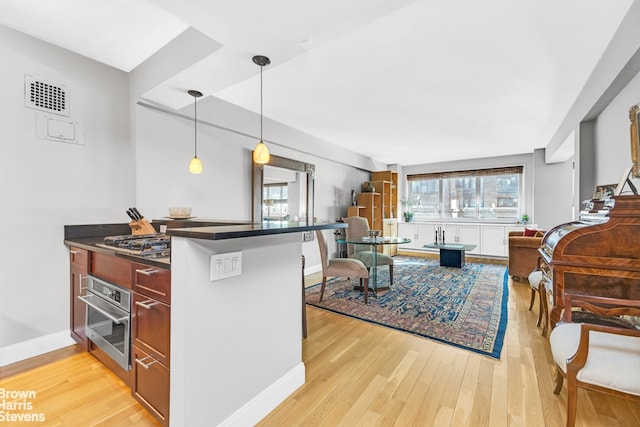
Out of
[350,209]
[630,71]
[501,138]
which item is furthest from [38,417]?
[501,138]

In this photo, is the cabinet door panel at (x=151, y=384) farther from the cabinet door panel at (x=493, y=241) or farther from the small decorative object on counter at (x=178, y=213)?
the cabinet door panel at (x=493, y=241)

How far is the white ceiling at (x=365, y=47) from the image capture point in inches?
68.4

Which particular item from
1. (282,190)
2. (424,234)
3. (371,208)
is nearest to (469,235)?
(424,234)

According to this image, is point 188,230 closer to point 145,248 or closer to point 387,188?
point 145,248

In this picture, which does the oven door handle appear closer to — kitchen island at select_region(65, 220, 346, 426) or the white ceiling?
kitchen island at select_region(65, 220, 346, 426)

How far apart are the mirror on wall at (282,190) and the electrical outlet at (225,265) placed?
2.52 meters

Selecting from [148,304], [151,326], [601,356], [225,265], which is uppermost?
[225,265]

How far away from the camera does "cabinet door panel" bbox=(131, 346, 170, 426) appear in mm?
1373

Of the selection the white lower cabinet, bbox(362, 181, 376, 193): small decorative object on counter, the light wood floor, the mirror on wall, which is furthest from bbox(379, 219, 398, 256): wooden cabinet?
the light wood floor

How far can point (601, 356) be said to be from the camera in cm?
137

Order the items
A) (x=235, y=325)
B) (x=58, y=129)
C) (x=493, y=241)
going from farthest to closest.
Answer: (x=493, y=241) < (x=58, y=129) < (x=235, y=325)

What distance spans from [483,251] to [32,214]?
761 cm

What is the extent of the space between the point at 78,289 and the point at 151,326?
1.40 meters

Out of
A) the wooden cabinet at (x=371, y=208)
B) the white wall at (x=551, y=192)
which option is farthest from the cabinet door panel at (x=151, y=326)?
the white wall at (x=551, y=192)
